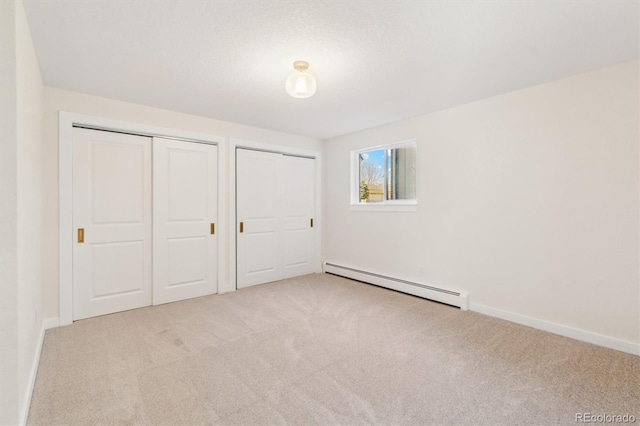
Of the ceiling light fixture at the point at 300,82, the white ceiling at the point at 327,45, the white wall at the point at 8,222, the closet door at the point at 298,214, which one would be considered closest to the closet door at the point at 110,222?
the white ceiling at the point at 327,45

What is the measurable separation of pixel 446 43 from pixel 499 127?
148 cm

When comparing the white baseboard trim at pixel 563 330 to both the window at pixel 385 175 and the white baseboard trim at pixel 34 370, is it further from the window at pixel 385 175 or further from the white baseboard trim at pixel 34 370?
the white baseboard trim at pixel 34 370

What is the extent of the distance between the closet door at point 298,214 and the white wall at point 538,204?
1641mm

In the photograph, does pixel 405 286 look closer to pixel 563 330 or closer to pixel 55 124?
pixel 563 330

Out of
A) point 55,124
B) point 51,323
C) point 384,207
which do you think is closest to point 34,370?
point 51,323

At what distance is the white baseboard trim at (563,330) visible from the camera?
94.9 inches

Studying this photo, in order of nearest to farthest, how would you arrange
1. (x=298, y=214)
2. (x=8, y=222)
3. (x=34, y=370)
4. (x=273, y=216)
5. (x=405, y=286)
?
(x=8, y=222)
(x=34, y=370)
(x=405, y=286)
(x=273, y=216)
(x=298, y=214)

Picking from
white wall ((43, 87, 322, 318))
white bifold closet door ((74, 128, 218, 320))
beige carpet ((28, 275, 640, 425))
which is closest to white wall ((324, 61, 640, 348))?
beige carpet ((28, 275, 640, 425))

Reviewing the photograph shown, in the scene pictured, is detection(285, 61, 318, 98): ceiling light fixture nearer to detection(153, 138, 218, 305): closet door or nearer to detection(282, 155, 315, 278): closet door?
detection(153, 138, 218, 305): closet door

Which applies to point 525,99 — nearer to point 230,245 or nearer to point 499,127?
point 499,127

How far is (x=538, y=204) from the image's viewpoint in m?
2.89

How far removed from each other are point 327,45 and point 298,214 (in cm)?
319

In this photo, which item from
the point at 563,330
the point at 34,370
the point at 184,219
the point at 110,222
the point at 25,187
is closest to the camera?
Answer: the point at 25,187

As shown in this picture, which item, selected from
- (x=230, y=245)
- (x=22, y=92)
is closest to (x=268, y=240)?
(x=230, y=245)
